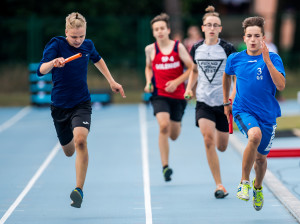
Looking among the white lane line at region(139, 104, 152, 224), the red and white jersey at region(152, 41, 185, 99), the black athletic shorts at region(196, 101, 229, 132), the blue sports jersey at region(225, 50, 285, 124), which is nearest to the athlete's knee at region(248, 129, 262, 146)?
the blue sports jersey at region(225, 50, 285, 124)

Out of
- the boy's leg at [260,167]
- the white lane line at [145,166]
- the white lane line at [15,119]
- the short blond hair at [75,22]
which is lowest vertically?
the white lane line at [15,119]

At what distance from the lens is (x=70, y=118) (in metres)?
8.12

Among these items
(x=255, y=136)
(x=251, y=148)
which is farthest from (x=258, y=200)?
(x=255, y=136)

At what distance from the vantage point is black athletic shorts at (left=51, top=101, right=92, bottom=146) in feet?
25.8

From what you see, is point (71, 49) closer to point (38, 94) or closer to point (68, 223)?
point (68, 223)

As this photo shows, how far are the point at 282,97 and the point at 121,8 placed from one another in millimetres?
10015

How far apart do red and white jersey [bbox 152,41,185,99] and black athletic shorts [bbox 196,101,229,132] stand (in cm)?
113

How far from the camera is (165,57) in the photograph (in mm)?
10031

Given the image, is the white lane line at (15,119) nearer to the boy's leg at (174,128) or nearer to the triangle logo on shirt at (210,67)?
the boy's leg at (174,128)

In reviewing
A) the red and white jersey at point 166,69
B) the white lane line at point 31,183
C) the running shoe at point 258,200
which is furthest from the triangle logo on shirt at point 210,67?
the white lane line at point 31,183

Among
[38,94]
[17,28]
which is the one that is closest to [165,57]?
[38,94]

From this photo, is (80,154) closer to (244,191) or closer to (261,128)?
(244,191)

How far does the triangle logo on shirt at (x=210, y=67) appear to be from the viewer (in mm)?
8875

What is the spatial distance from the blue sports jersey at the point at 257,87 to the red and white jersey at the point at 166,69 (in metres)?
2.63
